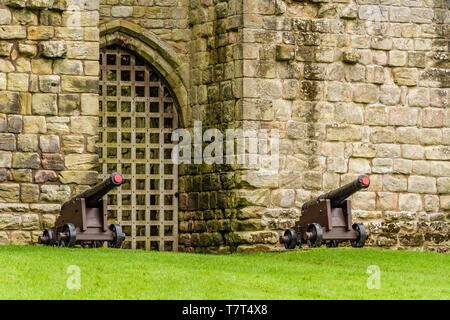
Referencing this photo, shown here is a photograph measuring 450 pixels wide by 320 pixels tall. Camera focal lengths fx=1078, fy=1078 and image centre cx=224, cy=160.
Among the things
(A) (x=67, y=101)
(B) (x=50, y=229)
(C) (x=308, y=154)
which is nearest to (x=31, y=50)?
(A) (x=67, y=101)

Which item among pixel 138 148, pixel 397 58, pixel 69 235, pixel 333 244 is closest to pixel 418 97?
pixel 397 58

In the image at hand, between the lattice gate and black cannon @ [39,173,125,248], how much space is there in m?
1.89

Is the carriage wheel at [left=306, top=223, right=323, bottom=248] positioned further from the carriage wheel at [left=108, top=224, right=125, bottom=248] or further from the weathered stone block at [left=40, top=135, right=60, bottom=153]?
the weathered stone block at [left=40, top=135, right=60, bottom=153]

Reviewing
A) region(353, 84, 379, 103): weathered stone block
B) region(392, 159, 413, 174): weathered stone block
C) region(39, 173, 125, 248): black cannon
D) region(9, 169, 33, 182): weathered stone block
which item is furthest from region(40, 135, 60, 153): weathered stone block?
region(392, 159, 413, 174): weathered stone block

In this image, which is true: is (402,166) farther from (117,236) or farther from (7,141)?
(7,141)

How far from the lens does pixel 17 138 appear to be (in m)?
13.4

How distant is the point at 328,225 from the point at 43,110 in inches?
151

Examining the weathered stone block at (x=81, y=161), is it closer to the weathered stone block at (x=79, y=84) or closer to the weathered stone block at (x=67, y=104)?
the weathered stone block at (x=67, y=104)

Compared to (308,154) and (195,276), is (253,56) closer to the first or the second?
(308,154)

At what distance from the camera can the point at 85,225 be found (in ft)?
41.8

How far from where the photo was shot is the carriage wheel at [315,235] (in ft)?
42.5

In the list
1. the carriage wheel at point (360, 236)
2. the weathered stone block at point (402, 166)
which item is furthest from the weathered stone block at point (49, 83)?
the weathered stone block at point (402, 166)

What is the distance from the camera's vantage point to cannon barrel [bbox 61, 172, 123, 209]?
40.3 feet

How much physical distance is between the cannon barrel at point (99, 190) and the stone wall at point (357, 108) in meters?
2.10
